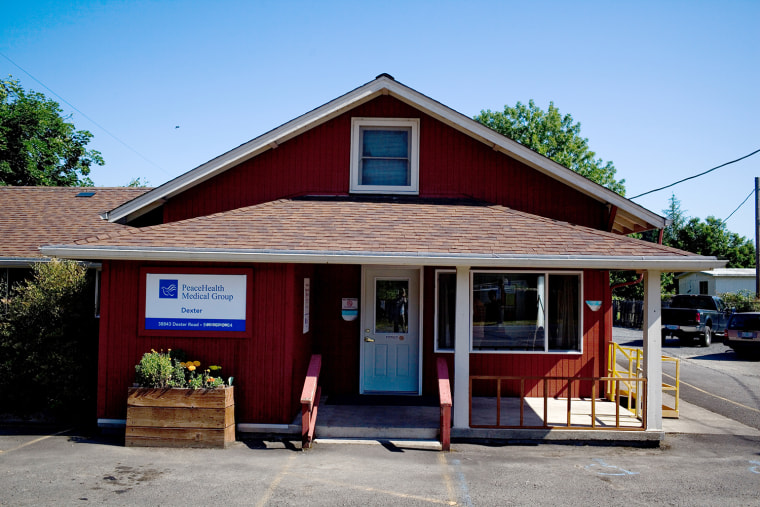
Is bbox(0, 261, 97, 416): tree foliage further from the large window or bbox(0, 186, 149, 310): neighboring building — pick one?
the large window

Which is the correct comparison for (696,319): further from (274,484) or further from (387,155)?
(274,484)

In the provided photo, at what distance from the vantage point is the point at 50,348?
10.1 meters

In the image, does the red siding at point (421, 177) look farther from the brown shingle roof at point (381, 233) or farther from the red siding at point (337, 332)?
the red siding at point (337, 332)

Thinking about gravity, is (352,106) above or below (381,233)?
above

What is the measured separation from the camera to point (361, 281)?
11594mm

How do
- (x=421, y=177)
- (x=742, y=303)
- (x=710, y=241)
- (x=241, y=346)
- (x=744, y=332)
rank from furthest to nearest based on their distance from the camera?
(x=710, y=241) → (x=742, y=303) → (x=744, y=332) → (x=421, y=177) → (x=241, y=346)

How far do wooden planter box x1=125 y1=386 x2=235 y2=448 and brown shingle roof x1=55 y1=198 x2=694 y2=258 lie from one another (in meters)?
2.16

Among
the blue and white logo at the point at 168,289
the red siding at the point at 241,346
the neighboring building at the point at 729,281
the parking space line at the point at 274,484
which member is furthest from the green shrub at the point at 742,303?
the blue and white logo at the point at 168,289

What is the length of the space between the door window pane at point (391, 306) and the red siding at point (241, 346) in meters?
2.54

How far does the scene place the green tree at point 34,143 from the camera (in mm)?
25812

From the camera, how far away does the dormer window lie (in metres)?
11.9

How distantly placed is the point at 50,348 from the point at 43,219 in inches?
229

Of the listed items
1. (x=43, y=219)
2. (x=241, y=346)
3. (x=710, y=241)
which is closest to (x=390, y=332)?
(x=241, y=346)

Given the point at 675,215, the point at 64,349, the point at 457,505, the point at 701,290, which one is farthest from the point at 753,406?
the point at 675,215
